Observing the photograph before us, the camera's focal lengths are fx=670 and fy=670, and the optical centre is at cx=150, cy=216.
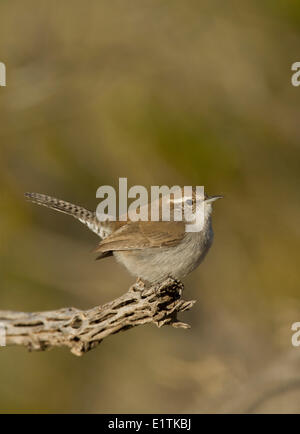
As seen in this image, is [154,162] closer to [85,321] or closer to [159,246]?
[159,246]

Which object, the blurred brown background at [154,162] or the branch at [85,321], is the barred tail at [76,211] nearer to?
the branch at [85,321]

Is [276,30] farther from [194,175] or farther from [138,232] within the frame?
[138,232]

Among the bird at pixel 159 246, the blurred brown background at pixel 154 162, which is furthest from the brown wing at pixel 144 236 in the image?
the blurred brown background at pixel 154 162

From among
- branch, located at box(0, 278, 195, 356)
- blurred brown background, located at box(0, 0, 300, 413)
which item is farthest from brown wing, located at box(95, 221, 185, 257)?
blurred brown background, located at box(0, 0, 300, 413)

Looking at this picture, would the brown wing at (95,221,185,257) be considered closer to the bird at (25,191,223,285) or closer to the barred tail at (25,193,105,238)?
the bird at (25,191,223,285)

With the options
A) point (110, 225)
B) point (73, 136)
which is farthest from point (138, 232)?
point (73, 136)
